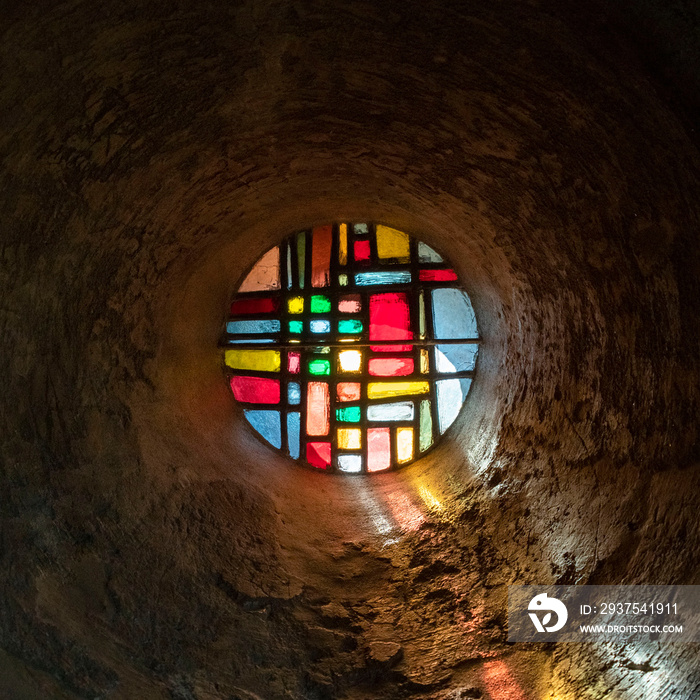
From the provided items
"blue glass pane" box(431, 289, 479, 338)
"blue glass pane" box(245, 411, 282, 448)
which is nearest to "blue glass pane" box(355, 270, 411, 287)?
"blue glass pane" box(431, 289, 479, 338)

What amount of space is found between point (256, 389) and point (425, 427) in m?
0.79

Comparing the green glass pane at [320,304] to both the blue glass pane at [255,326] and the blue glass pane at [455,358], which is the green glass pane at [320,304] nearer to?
the blue glass pane at [255,326]

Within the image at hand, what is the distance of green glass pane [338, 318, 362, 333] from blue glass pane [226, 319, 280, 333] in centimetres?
30

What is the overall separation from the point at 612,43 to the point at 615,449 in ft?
3.50

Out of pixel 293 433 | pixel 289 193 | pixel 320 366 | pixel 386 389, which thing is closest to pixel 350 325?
pixel 320 366

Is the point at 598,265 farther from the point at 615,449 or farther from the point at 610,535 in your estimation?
the point at 610,535

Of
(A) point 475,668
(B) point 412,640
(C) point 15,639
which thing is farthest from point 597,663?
(C) point 15,639

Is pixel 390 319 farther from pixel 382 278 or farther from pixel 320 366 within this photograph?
pixel 320 366

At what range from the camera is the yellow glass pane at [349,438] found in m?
2.65

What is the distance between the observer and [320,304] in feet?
8.96

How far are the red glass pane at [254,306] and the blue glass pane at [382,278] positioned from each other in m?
0.40

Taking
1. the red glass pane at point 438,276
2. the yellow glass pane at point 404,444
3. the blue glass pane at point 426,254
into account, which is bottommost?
the yellow glass pane at point 404,444

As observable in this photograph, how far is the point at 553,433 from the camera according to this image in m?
1.94

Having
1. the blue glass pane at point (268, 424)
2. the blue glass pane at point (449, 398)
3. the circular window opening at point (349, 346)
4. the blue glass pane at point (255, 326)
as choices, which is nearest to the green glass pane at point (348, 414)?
the circular window opening at point (349, 346)
